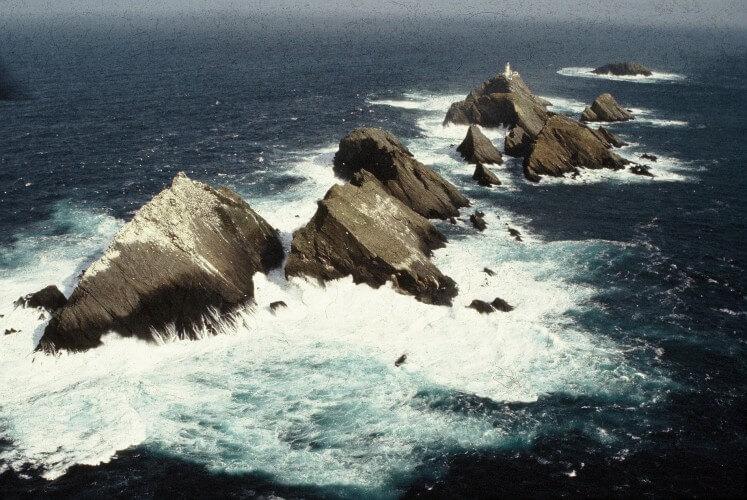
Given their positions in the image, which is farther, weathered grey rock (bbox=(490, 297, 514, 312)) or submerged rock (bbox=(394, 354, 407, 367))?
weathered grey rock (bbox=(490, 297, 514, 312))

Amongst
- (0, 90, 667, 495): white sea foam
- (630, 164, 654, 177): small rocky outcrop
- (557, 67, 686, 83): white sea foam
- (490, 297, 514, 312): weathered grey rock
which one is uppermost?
(557, 67, 686, 83): white sea foam

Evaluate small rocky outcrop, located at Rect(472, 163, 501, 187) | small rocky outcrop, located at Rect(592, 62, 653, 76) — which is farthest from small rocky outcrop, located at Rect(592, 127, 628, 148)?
small rocky outcrop, located at Rect(592, 62, 653, 76)

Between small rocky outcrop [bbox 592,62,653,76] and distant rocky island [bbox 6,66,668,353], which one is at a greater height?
small rocky outcrop [bbox 592,62,653,76]

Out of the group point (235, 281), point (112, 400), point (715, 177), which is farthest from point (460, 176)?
point (112, 400)

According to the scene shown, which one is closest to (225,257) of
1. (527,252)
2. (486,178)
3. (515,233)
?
(527,252)

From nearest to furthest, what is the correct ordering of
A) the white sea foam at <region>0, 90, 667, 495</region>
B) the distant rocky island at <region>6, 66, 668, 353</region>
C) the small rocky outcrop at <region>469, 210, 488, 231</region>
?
the white sea foam at <region>0, 90, 667, 495</region> → the distant rocky island at <region>6, 66, 668, 353</region> → the small rocky outcrop at <region>469, 210, 488, 231</region>

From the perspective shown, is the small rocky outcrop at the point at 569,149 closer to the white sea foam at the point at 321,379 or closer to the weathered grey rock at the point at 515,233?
the weathered grey rock at the point at 515,233

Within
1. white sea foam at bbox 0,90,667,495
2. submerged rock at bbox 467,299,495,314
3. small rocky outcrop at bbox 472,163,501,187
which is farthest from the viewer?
small rocky outcrop at bbox 472,163,501,187

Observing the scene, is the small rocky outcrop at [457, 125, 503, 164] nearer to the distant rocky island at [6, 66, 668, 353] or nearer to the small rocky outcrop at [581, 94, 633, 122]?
the distant rocky island at [6, 66, 668, 353]
